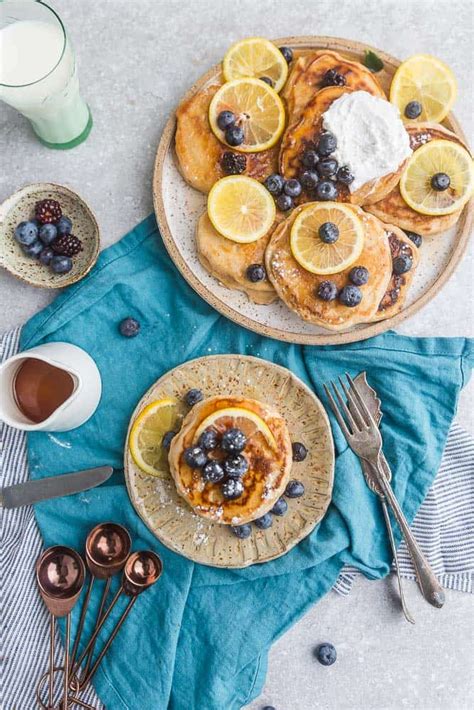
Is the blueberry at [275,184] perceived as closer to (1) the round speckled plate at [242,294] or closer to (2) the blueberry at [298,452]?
(1) the round speckled plate at [242,294]

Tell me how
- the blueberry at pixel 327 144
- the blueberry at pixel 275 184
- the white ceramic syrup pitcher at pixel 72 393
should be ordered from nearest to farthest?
the white ceramic syrup pitcher at pixel 72 393 → the blueberry at pixel 327 144 → the blueberry at pixel 275 184

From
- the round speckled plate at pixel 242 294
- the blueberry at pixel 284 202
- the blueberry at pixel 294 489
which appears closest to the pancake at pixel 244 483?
the blueberry at pixel 294 489

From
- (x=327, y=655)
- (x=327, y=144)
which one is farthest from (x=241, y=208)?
(x=327, y=655)

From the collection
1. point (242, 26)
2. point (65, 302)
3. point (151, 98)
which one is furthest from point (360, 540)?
point (242, 26)

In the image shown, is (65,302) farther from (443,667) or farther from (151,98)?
(443,667)

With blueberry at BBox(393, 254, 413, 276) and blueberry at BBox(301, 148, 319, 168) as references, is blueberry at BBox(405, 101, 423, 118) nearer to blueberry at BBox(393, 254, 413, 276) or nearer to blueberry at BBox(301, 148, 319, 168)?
blueberry at BBox(301, 148, 319, 168)

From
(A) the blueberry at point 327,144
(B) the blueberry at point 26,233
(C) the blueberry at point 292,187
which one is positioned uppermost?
(A) the blueberry at point 327,144

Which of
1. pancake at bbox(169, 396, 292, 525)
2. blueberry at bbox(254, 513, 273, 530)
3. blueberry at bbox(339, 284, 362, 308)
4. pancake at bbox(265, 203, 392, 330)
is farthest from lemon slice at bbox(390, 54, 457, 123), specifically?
blueberry at bbox(254, 513, 273, 530)
